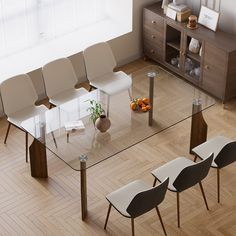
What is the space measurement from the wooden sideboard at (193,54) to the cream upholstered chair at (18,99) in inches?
87.5

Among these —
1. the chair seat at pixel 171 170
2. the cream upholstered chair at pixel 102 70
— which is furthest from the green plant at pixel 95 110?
the chair seat at pixel 171 170

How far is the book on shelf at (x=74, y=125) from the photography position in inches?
243

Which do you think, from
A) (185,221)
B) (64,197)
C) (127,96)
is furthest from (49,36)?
(185,221)

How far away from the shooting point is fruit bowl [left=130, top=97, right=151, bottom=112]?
6.46 meters

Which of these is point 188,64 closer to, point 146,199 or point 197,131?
point 197,131

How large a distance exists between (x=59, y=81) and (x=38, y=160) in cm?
112

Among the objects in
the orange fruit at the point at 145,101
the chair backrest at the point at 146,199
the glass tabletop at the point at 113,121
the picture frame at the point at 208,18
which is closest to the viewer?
the chair backrest at the point at 146,199

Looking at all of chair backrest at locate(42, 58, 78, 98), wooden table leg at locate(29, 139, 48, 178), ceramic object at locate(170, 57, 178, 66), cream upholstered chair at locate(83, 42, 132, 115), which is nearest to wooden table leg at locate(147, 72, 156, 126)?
cream upholstered chair at locate(83, 42, 132, 115)

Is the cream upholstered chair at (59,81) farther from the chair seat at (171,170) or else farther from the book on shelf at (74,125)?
the chair seat at (171,170)

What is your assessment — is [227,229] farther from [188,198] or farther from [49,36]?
[49,36]

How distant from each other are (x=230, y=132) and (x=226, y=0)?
1734mm

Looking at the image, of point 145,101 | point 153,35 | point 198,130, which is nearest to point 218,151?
point 198,130

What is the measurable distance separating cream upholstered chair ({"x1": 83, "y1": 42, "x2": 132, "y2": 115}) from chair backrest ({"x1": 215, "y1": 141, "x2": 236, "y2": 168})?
5.09 ft

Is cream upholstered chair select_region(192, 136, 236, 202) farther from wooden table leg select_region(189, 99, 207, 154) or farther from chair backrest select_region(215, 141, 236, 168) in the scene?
wooden table leg select_region(189, 99, 207, 154)
